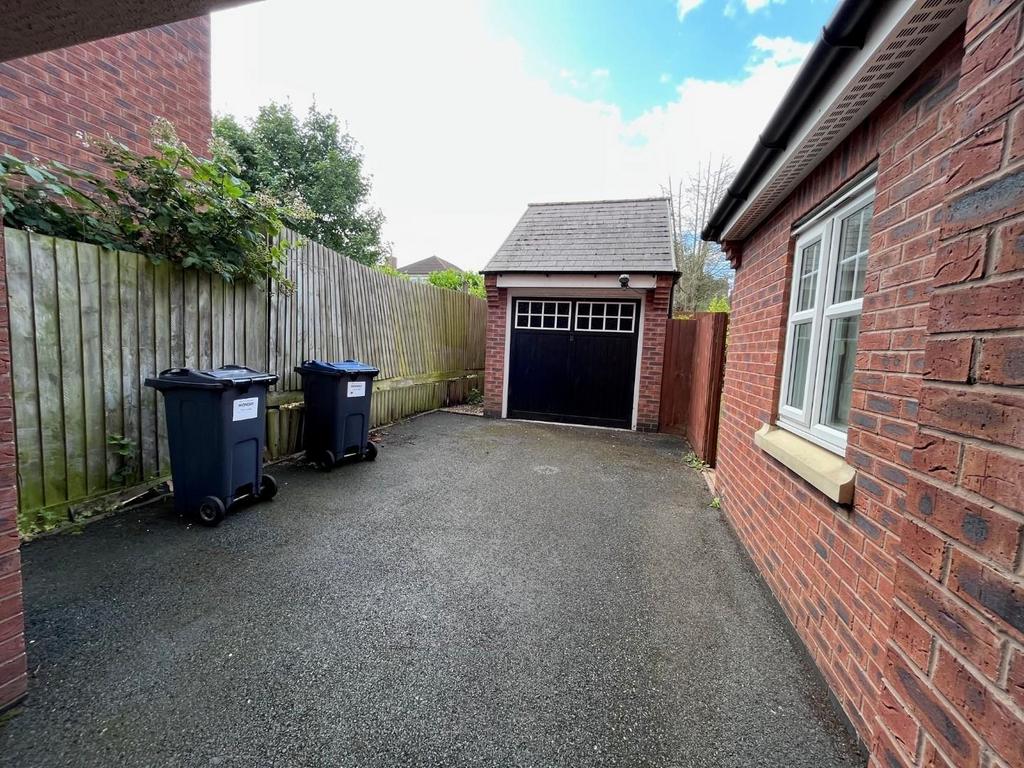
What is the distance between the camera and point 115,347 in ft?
11.3

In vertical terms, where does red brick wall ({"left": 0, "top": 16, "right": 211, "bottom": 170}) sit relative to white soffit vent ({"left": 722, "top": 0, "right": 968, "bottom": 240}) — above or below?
above

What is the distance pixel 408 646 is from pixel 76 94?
21.0ft

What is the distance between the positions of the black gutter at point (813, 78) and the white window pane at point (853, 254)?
58 centimetres

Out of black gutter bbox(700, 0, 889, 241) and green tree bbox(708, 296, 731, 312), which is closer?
black gutter bbox(700, 0, 889, 241)

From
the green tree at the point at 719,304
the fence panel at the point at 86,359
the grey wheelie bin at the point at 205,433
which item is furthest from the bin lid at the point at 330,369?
the green tree at the point at 719,304

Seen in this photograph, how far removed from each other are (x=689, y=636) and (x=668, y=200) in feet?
29.6

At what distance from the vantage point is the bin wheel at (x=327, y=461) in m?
4.84

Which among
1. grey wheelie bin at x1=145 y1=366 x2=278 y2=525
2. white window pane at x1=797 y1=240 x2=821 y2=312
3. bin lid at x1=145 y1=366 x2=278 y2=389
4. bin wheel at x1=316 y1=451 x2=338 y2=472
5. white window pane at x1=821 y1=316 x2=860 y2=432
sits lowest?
bin wheel at x1=316 y1=451 x2=338 y2=472

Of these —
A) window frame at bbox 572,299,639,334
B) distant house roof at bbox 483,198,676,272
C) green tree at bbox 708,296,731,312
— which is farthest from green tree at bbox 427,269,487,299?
window frame at bbox 572,299,639,334

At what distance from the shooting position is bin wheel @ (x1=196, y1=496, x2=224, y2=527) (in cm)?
335

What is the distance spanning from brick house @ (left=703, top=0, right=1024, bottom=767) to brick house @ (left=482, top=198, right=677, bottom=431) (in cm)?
381

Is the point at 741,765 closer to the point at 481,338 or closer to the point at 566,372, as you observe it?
the point at 566,372

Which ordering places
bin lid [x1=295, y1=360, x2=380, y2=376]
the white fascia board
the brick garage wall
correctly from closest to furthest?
bin lid [x1=295, y1=360, x2=380, y2=376], the white fascia board, the brick garage wall

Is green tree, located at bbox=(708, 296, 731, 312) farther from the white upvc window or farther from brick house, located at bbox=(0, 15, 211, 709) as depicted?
brick house, located at bbox=(0, 15, 211, 709)
